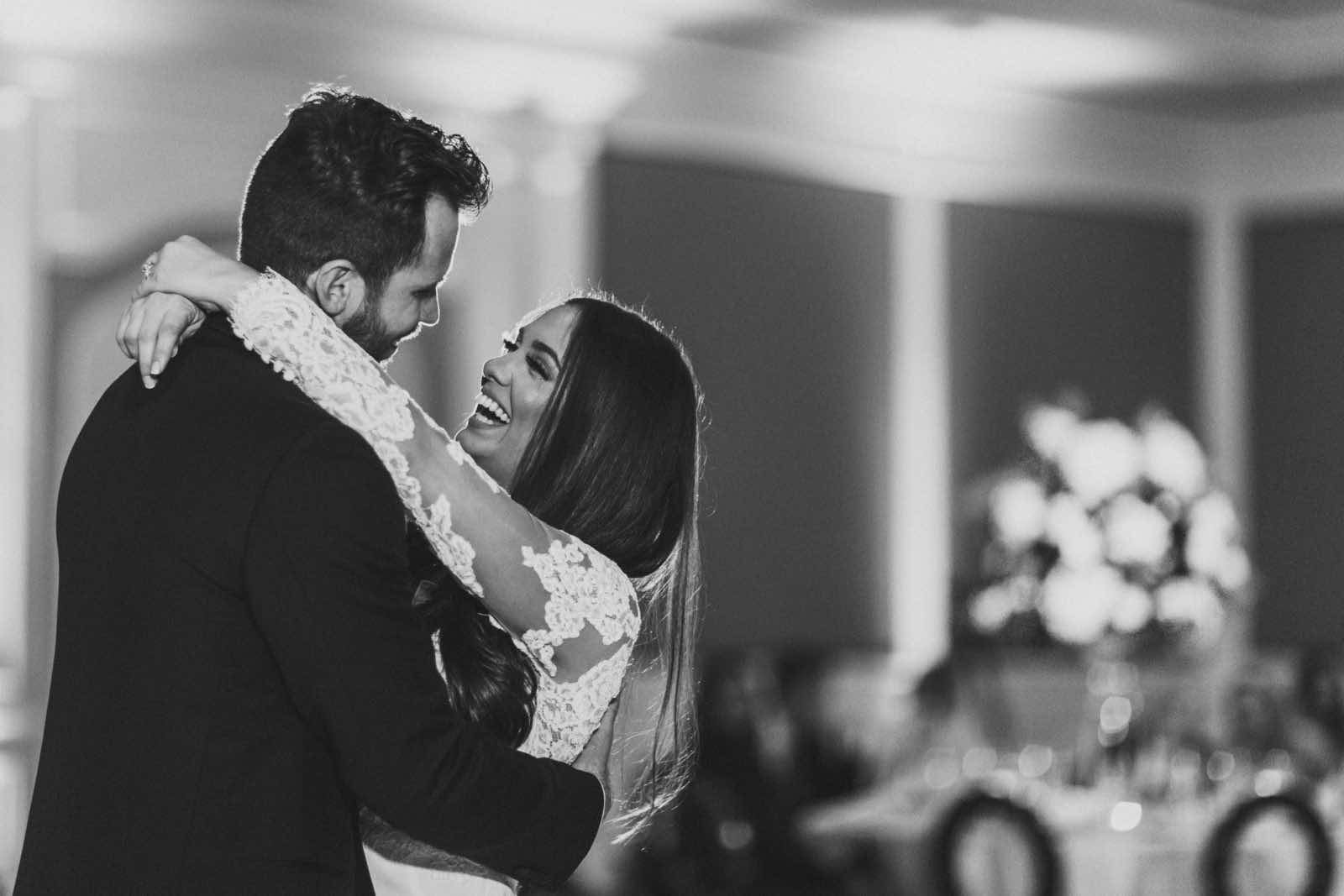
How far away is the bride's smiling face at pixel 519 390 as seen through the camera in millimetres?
2043

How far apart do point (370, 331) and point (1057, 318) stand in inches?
243

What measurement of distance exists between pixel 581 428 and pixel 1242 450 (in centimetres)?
655

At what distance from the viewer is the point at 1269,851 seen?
14.6ft

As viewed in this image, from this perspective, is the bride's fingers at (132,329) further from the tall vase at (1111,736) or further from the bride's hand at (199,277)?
the tall vase at (1111,736)

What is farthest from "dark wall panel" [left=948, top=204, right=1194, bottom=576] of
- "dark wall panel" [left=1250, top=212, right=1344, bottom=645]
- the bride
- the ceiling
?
the bride

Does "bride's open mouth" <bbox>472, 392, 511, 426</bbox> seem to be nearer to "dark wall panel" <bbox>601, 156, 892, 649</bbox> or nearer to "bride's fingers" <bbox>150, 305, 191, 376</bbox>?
"bride's fingers" <bbox>150, 305, 191, 376</bbox>

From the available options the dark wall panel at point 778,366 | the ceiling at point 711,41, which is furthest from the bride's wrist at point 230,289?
the dark wall panel at point 778,366

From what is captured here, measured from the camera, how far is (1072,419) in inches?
248

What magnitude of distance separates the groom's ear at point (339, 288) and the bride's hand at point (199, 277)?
58 mm

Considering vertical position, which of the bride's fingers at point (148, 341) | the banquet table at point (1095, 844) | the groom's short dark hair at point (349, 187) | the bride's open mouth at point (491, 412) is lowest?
the banquet table at point (1095, 844)

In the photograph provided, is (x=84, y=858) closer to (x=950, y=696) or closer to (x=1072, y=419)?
(x=950, y=696)

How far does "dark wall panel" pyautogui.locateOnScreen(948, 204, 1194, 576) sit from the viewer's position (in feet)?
24.3

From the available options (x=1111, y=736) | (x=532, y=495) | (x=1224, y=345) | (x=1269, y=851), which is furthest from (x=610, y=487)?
(x=1224, y=345)

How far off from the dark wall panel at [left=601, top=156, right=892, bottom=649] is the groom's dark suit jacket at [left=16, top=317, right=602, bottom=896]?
4847mm
